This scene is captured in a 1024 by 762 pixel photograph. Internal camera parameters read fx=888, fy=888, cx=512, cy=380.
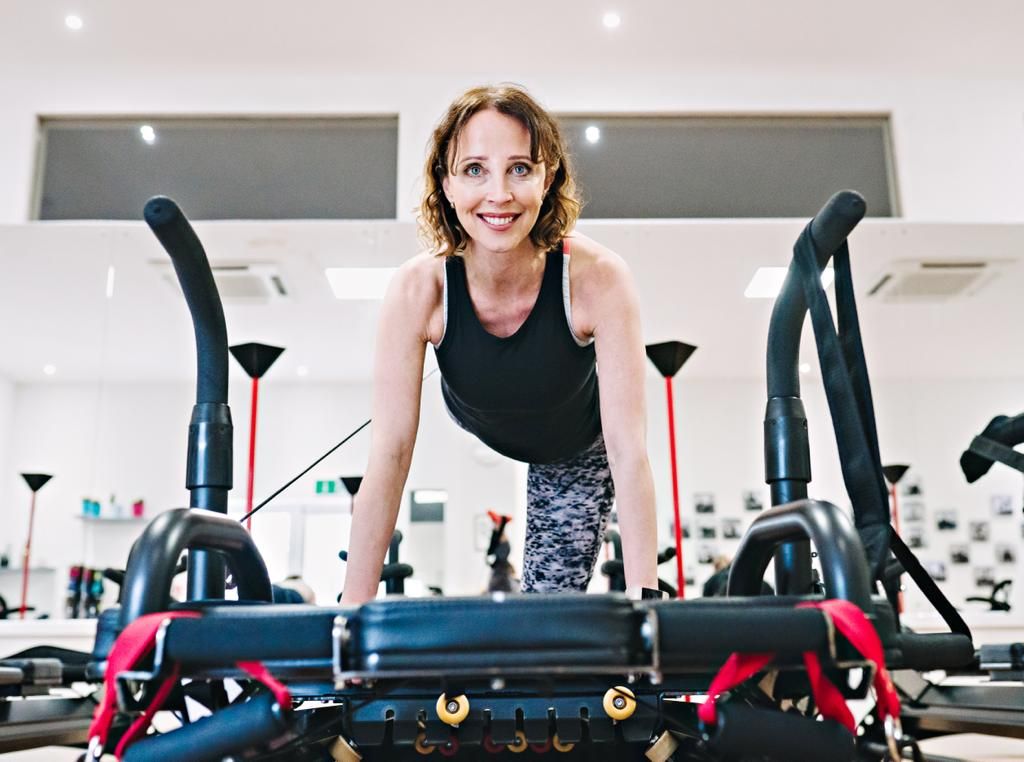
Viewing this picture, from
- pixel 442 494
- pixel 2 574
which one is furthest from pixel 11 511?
pixel 442 494

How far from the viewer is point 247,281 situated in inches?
197

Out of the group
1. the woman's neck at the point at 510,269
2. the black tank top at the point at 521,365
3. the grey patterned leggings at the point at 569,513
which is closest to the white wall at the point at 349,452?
the grey patterned leggings at the point at 569,513

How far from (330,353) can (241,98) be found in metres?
1.48

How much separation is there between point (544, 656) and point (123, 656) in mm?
371

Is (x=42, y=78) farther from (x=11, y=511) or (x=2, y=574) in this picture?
(x=2, y=574)

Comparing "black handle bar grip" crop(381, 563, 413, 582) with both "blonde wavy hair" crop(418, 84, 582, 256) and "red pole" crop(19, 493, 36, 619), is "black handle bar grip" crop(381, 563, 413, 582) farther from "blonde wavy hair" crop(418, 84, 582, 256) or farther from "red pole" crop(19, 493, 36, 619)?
"red pole" crop(19, 493, 36, 619)

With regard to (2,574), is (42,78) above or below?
above

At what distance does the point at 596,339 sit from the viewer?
4.90ft

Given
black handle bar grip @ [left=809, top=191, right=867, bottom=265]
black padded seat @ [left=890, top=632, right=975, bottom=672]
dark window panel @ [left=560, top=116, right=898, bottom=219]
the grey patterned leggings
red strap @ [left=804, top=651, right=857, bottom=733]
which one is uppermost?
dark window panel @ [left=560, top=116, right=898, bottom=219]

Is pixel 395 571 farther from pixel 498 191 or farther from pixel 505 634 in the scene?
pixel 505 634

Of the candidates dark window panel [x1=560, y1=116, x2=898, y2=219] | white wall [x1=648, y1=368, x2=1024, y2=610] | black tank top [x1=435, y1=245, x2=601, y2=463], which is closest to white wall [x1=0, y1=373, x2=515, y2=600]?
white wall [x1=648, y1=368, x2=1024, y2=610]

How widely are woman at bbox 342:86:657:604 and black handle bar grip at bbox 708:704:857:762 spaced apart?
0.45 metres

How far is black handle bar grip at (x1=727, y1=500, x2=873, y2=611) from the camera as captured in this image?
84cm

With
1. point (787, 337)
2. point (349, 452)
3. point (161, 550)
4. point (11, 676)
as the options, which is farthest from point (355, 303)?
point (161, 550)
